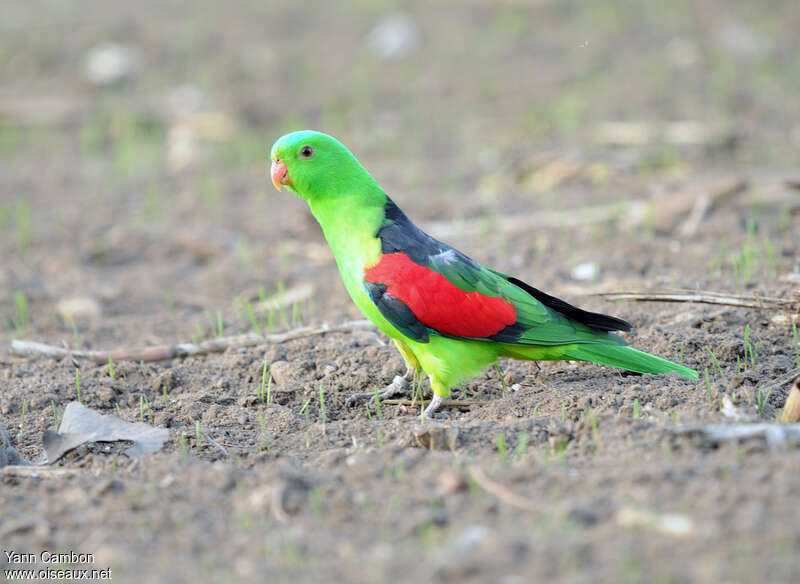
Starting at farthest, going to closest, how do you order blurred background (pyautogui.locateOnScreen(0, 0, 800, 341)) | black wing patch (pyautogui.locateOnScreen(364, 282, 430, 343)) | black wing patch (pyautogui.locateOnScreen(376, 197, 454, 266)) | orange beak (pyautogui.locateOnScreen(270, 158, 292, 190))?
blurred background (pyautogui.locateOnScreen(0, 0, 800, 341)) → orange beak (pyautogui.locateOnScreen(270, 158, 292, 190)) → black wing patch (pyautogui.locateOnScreen(376, 197, 454, 266)) → black wing patch (pyautogui.locateOnScreen(364, 282, 430, 343))

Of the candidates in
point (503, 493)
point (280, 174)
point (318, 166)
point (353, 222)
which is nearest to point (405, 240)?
point (353, 222)

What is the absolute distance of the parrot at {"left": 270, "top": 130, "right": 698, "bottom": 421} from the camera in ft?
13.0

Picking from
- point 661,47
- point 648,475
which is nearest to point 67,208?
point 648,475

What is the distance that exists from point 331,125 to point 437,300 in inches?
255

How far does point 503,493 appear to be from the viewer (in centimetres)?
276

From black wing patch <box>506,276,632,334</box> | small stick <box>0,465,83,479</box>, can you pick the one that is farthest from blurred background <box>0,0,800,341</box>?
small stick <box>0,465,83,479</box>

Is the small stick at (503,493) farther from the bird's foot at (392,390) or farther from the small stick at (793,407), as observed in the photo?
the bird's foot at (392,390)

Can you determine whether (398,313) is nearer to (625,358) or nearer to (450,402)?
(450,402)

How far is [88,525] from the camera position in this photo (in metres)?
2.86

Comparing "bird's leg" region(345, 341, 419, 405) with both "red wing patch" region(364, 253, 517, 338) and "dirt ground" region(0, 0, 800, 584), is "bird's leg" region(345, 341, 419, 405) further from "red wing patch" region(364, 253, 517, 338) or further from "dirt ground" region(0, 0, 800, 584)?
"red wing patch" region(364, 253, 517, 338)

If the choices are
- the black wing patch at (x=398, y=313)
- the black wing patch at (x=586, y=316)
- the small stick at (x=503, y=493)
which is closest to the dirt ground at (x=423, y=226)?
the small stick at (x=503, y=493)

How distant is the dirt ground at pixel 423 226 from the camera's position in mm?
2633

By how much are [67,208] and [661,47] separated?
7.60 meters

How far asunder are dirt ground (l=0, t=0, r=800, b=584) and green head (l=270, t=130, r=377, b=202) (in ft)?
3.04
